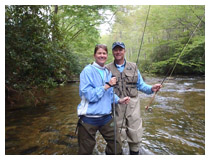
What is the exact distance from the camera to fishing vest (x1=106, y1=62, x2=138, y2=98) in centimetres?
266

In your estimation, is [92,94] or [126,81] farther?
[126,81]

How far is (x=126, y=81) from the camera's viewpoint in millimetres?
2684

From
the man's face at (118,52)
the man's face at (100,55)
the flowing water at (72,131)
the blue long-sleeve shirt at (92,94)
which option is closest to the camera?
the blue long-sleeve shirt at (92,94)

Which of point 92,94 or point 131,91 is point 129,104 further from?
point 92,94

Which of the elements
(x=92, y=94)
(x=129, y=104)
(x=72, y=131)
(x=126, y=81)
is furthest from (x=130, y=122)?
(x=72, y=131)

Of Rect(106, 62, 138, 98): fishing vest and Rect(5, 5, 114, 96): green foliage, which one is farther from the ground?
Rect(5, 5, 114, 96): green foliage

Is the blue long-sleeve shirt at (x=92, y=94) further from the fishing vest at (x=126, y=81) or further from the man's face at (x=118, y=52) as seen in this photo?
the man's face at (x=118, y=52)

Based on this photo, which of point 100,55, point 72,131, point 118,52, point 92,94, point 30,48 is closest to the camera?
point 92,94

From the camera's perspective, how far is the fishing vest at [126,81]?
2.66 metres

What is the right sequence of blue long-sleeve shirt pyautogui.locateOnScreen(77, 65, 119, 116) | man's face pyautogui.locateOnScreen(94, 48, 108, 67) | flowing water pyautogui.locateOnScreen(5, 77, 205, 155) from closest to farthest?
1. blue long-sleeve shirt pyautogui.locateOnScreen(77, 65, 119, 116)
2. man's face pyautogui.locateOnScreen(94, 48, 108, 67)
3. flowing water pyautogui.locateOnScreen(5, 77, 205, 155)

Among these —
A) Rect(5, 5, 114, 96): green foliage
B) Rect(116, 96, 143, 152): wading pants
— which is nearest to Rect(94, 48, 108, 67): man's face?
Rect(116, 96, 143, 152): wading pants

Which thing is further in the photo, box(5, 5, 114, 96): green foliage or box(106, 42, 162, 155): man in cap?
box(5, 5, 114, 96): green foliage

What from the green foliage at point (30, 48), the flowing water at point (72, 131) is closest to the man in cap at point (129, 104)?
the flowing water at point (72, 131)

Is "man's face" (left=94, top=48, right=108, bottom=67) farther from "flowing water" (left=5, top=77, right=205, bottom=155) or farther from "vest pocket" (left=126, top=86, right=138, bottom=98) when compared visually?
"flowing water" (left=5, top=77, right=205, bottom=155)
